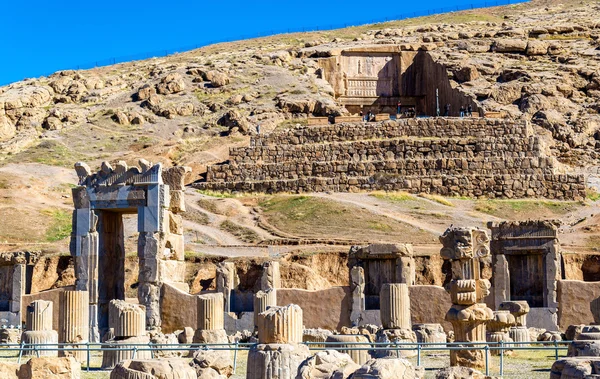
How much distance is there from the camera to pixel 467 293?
62.5ft

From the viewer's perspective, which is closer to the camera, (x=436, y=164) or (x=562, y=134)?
(x=436, y=164)

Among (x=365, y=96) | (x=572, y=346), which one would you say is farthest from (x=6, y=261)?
(x=365, y=96)

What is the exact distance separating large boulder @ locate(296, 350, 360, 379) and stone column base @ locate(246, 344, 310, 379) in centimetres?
64

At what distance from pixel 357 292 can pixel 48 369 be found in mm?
16334

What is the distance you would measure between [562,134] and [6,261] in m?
31.6

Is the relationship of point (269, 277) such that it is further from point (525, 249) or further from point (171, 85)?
point (171, 85)

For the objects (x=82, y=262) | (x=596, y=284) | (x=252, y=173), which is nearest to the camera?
(x=596, y=284)

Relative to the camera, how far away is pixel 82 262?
97.4 ft

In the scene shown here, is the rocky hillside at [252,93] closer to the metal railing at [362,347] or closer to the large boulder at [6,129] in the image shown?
the large boulder at [6,129]

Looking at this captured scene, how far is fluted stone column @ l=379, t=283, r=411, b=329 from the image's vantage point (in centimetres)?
2303

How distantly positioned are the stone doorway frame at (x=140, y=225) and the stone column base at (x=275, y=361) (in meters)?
14.1

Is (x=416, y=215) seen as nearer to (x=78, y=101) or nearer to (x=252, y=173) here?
(x=252, y=173)

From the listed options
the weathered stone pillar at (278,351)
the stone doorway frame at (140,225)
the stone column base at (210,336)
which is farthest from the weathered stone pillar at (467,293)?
the stone doorway frame at (140,225)

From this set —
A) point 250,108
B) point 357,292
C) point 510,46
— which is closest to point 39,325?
→ point 357,292
